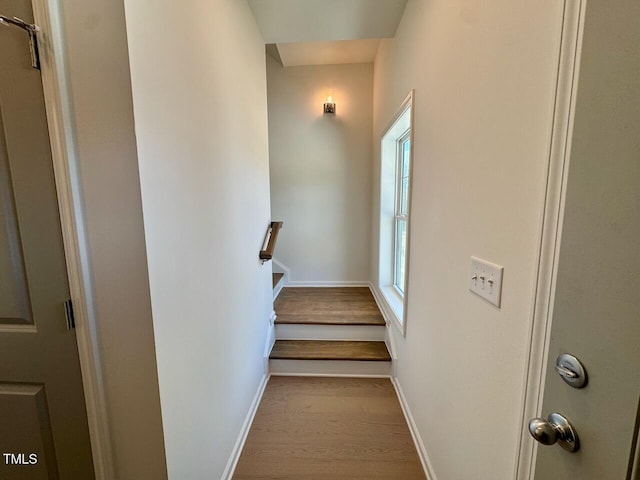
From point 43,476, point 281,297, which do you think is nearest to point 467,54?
point 43,476

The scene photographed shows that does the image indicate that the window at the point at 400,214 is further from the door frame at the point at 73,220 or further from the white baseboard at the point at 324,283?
the door frame at the point at 73,220

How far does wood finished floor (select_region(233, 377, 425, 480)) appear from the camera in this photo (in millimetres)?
1434

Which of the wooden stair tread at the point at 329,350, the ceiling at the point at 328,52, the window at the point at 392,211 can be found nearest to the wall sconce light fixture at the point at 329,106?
the ceiling at the point at 328,52

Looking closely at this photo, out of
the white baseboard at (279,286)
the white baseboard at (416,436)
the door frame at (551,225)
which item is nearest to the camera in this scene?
the door frame at (551,225)

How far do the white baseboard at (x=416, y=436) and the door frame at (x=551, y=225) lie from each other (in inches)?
34.1

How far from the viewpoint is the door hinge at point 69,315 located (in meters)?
0.80

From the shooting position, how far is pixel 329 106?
3223 mm

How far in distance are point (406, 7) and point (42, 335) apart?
8.48 ft

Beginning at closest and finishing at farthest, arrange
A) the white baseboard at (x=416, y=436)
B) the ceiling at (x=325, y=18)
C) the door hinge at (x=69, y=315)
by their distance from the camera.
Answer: the door hinge at (x=69, y=315)
the white baseboard at (x=416, y=436)
the ceiling at (x=325, y=18)

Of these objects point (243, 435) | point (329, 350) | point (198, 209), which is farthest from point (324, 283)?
point (198, 209)

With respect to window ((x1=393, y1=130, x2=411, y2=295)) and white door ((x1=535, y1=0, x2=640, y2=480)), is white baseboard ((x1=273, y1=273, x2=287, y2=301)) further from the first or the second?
white door ((x1=535, y1=0, x2=640, y2=480))

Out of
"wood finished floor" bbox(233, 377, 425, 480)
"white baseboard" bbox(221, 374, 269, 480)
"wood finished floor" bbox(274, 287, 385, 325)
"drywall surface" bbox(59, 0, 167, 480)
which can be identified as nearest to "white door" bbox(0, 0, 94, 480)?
"drywall surface" bbox(59, 0, 167, 480)

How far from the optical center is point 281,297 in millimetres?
3043

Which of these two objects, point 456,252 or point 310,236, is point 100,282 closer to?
point 456,252
